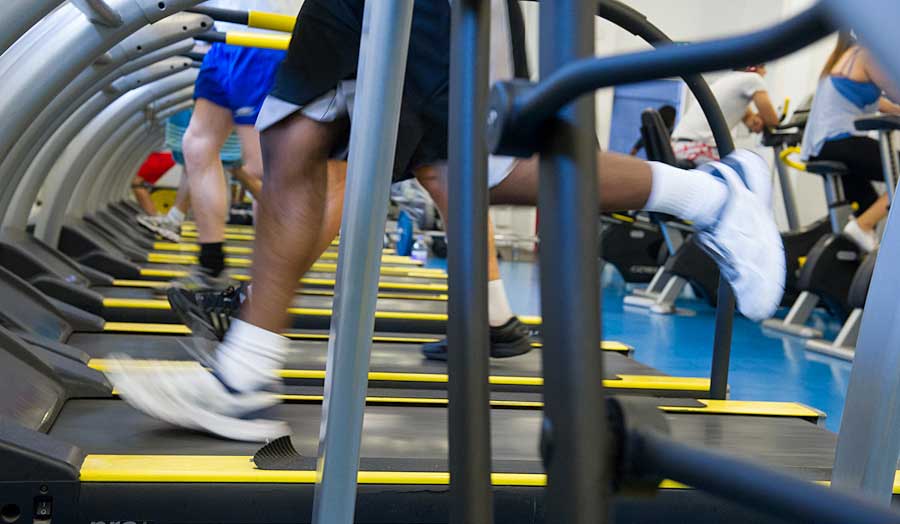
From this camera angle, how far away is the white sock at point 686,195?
1838 mm

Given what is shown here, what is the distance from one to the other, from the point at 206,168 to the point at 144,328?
3.59 ft

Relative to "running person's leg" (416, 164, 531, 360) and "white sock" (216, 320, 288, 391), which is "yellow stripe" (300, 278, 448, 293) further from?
"white sock" (216, 320, 288, 391)

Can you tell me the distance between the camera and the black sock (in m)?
4.06

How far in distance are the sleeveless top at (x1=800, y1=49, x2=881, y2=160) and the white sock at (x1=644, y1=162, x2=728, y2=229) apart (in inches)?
131

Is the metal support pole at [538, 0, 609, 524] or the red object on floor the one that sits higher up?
the red object on floor

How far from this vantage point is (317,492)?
107 centimetres

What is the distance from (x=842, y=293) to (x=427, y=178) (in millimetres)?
3213

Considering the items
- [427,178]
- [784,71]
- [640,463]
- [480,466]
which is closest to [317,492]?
[480,466]

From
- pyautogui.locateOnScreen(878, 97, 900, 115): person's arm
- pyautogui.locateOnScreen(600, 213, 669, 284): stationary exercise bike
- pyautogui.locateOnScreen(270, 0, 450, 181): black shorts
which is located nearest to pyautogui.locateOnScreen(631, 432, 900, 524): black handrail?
pyautogui.locateOnScreen(270, 0, 450, 181): black shorts

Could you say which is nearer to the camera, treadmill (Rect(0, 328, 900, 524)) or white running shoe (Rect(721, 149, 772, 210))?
treadmill (Rect(0, 328, 900, 524))

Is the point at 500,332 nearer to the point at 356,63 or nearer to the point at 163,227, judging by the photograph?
the point at 356,63

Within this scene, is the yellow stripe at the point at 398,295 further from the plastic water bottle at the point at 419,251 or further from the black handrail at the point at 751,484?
the black handrail at the point at 751,484

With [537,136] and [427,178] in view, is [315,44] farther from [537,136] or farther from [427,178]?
[537,136]

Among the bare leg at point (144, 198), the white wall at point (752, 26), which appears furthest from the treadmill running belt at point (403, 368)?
the bare leg at point (144, 198)
